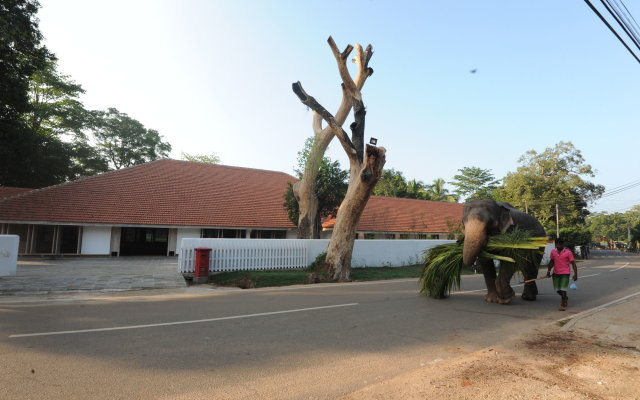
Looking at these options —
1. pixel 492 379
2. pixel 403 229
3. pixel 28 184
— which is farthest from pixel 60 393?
pixel 28 184

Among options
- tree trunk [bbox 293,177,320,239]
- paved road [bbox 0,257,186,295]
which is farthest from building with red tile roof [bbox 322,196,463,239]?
paved road [bbox 0,257,186,295]

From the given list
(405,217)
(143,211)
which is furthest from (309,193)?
(405,217)

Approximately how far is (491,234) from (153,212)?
18380mm

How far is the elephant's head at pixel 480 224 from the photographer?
738 centimetres

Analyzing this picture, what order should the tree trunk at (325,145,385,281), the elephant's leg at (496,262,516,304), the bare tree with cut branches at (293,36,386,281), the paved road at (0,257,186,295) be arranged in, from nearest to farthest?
the elephant's leg at (496,262,516,304), the paved road at (0,257,186,295), the tree trunk at (325,145,385,281), the bare tree with cut branches at (293,36,386,281)

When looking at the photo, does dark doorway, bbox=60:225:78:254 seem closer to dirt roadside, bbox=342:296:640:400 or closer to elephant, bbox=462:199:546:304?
elephant, bbox=462:199:546:304

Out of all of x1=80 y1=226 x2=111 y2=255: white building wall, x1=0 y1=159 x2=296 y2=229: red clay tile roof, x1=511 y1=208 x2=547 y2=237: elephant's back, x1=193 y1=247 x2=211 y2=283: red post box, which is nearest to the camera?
x1=511 y1=208 x2=547 y2=237: elephant's back

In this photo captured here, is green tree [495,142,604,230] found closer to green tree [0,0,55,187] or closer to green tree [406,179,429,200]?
green tree [406,179,429,200]

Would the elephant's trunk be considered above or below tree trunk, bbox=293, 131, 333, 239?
below

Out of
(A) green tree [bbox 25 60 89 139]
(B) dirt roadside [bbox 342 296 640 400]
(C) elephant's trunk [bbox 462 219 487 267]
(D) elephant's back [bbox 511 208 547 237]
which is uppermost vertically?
(A) green tree [bbox 25 60 89 139]

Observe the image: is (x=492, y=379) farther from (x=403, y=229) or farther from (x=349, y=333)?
(x=403, y=229)

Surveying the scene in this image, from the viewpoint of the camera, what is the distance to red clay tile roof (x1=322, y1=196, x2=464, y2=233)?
27.4 m

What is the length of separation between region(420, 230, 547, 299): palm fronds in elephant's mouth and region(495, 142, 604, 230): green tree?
36163 millimetres

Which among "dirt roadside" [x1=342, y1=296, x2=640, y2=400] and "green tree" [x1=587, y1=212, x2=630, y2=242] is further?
"green tree" [x1=587, y1=212, x2=630, y2=242]
